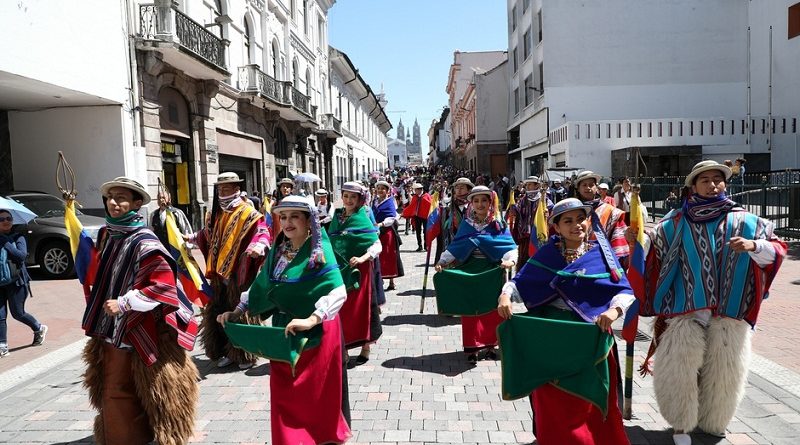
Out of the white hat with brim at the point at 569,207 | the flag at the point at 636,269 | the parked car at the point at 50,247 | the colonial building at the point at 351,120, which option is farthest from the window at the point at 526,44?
the white hat with brim at the point at 569,207

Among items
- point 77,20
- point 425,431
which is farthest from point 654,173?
point 425,431

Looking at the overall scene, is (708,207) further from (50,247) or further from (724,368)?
(50,247)

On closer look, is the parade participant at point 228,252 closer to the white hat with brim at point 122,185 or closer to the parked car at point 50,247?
the white hat with brim at point 122,185

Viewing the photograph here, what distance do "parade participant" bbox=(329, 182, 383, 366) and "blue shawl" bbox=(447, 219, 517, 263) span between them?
845 millimetres

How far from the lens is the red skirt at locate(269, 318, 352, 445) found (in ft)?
11.5

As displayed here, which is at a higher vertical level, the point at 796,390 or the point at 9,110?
the point at 9,110

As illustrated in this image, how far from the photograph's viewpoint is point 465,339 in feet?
19.6

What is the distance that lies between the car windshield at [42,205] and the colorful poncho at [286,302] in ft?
32.9

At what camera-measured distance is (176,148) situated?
1695 cm

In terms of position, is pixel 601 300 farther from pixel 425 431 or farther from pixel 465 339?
pixel 465 339

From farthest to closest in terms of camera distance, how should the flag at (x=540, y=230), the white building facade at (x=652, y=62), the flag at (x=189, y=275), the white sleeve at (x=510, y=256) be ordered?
the white building facade at (x=652, y=62), the flag at (x=540, y=230), the white sleeve at (x=510, y=256), the flag at (x=189, y=275)

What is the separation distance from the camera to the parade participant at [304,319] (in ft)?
11.5

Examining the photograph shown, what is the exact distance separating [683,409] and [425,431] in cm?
177

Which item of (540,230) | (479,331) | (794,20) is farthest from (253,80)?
(794,20)
